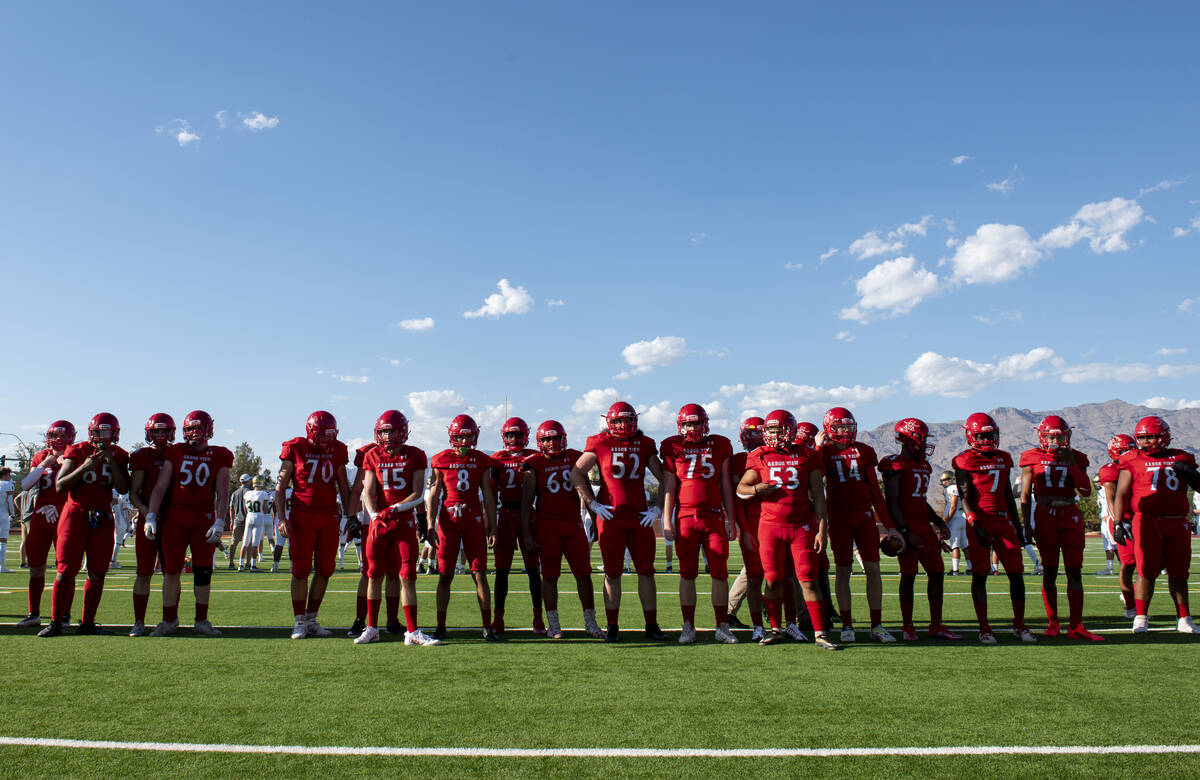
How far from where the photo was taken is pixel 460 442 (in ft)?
27.8

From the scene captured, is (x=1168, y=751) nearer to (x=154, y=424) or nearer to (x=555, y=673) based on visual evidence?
(x=555, y=673)

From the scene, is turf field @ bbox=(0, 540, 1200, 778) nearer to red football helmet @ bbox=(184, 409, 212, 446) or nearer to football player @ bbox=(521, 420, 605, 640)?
football player @ bbox=(521, 420, 605, 640)

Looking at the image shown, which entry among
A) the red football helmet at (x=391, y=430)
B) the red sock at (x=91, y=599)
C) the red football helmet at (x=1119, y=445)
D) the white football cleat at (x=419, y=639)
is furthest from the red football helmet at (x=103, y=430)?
the red football helmet at (x=1119, y=445)

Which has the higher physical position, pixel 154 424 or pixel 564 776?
pixel 154 424

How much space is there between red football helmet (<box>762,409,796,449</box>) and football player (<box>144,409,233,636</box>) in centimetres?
559

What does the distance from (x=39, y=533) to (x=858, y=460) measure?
8906 millimetres

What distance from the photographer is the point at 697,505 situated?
7.76 metres

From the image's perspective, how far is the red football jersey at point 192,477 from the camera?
8281mm

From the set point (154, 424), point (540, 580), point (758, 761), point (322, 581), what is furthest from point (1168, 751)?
point (154, 424)

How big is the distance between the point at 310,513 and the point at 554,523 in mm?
2507

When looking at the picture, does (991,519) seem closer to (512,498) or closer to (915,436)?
(915,436)

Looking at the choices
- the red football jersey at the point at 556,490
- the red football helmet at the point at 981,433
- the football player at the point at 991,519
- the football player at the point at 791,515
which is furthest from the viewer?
the red football jersey at the point at 556,490

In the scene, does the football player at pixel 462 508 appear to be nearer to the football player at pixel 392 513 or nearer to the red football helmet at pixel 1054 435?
the football player at pixel 392 513

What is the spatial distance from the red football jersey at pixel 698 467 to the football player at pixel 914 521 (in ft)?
5.48
